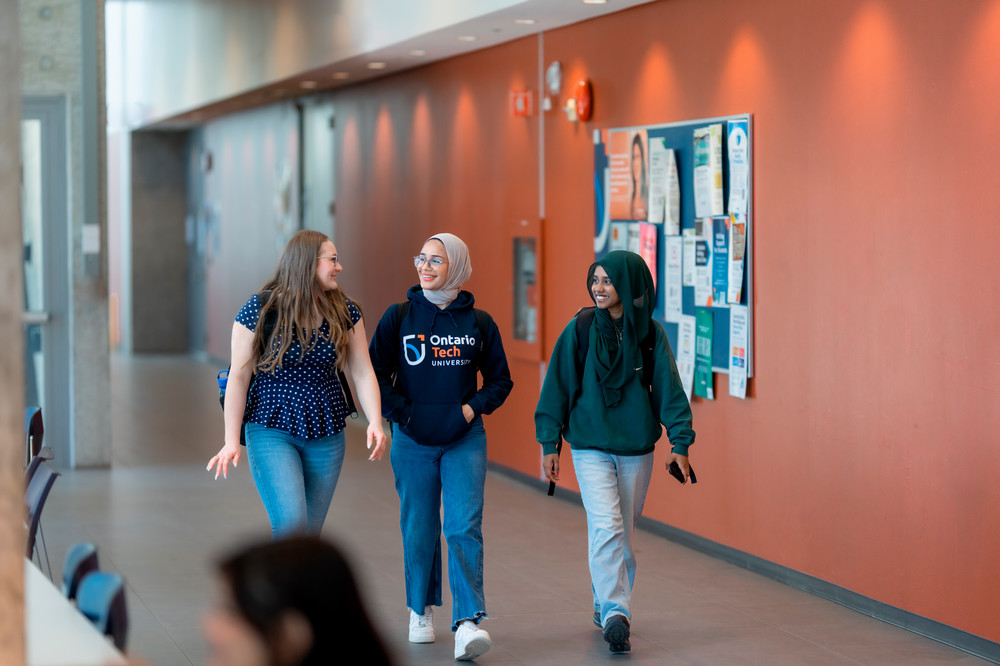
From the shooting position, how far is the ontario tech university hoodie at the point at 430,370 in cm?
521

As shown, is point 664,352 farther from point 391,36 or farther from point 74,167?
point 74,167

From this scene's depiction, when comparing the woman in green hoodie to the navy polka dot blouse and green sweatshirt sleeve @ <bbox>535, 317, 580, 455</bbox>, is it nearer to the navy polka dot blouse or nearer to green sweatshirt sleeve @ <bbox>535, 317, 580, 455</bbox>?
green sweatshirt sleeve @ <bbox>535, 317, 580, 455</bbox>

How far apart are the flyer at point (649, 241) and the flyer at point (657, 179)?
0.04 meters

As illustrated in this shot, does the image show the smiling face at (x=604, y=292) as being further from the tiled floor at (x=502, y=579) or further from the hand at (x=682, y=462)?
the tiled floor at (x=502, y=579)

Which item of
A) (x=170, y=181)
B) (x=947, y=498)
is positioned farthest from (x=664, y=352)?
(x=170, y=181)

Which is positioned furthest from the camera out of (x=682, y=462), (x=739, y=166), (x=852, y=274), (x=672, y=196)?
(x=672, y=196)

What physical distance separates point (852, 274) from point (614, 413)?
1.44 m

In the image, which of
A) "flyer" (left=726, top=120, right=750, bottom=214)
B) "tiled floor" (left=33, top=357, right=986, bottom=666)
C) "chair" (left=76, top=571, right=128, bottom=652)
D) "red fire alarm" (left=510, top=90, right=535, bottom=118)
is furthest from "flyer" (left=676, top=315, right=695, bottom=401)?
"chair" (left=76, top=571, right=128, bottom=652)

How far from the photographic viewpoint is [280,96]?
1411 cm

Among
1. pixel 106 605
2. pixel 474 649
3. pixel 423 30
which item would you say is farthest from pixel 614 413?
pixel 423 30

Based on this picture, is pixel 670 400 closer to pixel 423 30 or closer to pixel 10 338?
pixel 10 338

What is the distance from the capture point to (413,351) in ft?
17.3

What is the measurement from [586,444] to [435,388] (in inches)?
26.6

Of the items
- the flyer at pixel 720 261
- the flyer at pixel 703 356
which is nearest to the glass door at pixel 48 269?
the flyer at pixel 703 356
